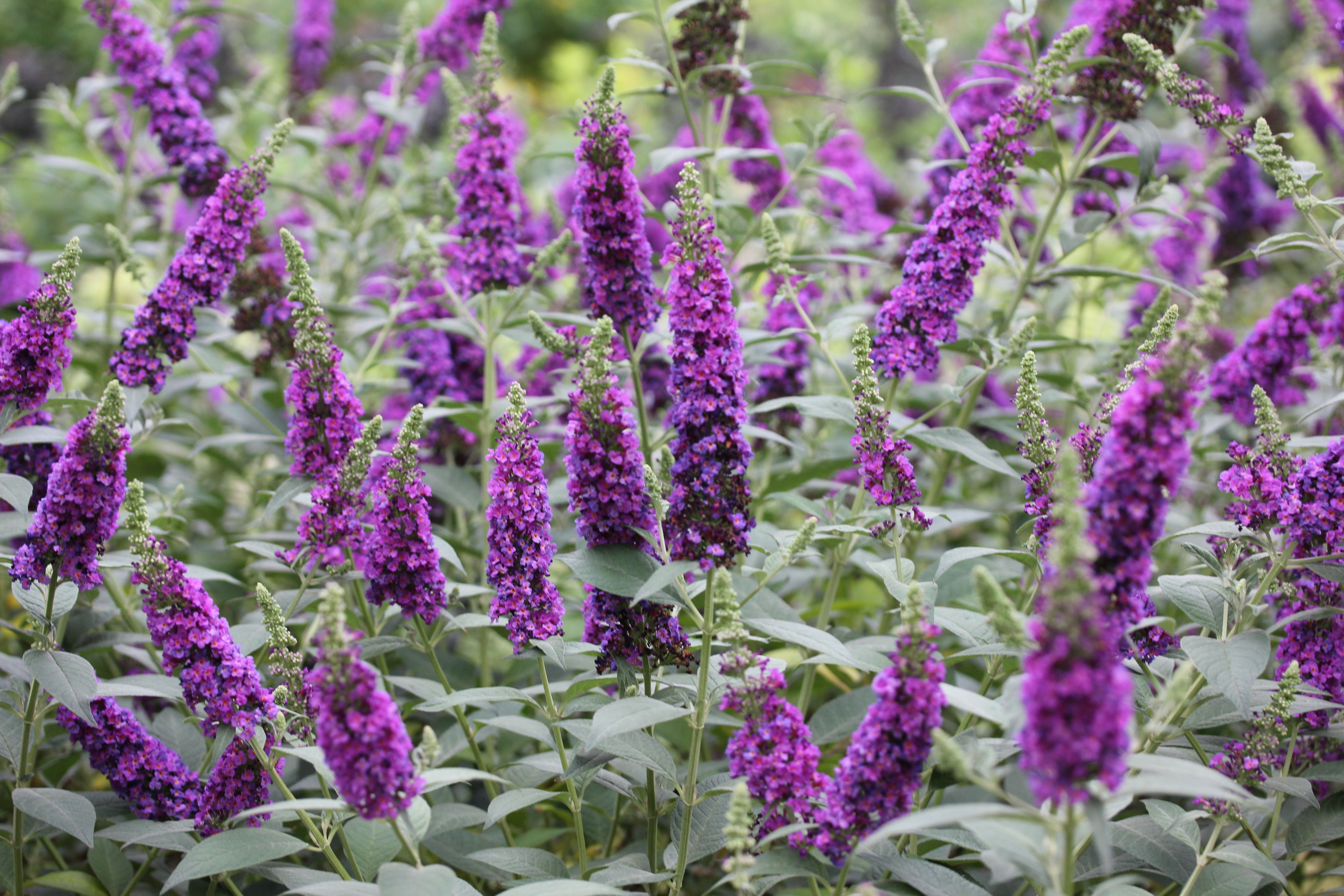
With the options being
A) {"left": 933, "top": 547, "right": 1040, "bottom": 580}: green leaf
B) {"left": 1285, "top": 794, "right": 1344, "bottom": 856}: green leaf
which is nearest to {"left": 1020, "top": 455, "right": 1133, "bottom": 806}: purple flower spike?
{"left": 933, "top": 547, "right": 1040, "bottom": 580}: green leaf

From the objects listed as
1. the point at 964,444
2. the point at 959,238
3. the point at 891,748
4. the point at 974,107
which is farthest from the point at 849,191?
the point at 891,748

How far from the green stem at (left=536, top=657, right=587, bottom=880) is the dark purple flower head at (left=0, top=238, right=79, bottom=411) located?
5.73ft

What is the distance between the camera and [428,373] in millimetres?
4484

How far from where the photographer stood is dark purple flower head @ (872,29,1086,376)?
3.29 metres

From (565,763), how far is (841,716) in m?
1.17

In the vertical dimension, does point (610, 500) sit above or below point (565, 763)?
above

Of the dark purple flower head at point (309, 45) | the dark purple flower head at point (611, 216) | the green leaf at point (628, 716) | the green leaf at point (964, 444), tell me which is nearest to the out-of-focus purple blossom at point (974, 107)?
the green leaf at point (964, 444)

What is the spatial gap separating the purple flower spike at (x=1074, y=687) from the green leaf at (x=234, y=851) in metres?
1.88

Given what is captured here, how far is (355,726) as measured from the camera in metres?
2.08

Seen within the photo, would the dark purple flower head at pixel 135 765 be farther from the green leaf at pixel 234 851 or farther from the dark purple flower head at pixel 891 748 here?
the dark purple flower head at pixel 891 748

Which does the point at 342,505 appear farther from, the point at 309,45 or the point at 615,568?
the point at 309,45

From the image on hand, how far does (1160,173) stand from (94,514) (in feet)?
20.0

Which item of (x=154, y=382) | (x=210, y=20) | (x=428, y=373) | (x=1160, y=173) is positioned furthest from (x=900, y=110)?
(x=154, y=382)

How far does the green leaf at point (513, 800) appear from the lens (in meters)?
2.77
